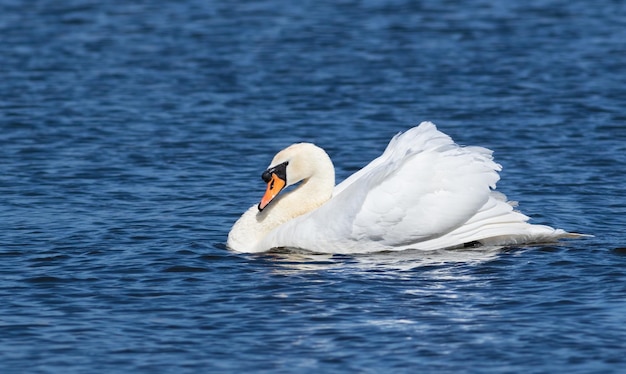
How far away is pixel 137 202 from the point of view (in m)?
16.2

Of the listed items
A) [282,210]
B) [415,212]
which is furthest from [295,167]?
[415,212]

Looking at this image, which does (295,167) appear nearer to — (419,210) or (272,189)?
(272,189)

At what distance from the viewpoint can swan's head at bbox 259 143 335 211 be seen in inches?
560

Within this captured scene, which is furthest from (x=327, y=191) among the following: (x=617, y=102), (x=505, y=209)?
(x=617, y=102)

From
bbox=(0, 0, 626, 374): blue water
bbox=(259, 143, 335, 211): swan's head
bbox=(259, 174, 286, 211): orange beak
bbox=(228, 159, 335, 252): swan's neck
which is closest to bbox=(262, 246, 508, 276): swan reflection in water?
A: bbox=(0, 0, 626, 374): blue water

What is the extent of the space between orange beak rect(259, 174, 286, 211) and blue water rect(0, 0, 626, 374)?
58 cm

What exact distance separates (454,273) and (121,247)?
341cm

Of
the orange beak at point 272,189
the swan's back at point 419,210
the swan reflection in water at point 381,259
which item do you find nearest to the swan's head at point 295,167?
the orange beak at point 272,189

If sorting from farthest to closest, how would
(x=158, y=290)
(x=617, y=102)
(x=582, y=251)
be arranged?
(x=617, y=102)
(x=582, y=251)
(x=158, y=290)

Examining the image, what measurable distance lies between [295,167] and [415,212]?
1.44 metres

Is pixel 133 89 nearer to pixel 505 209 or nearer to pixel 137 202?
pixel 137 202

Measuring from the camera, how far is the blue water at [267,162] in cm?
1086

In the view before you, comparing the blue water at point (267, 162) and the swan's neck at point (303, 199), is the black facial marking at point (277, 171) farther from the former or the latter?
the blue water at point (267, 162)

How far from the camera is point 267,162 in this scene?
60.0 ft
